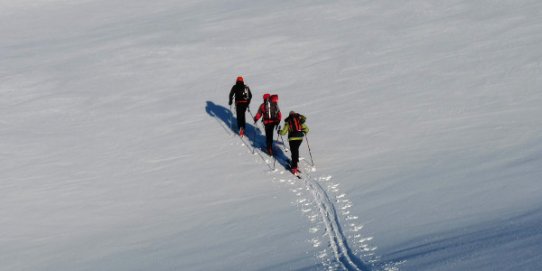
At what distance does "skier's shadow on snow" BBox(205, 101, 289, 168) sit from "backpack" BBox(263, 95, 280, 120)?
0.97 meters

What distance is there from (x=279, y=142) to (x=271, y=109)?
1511 mm

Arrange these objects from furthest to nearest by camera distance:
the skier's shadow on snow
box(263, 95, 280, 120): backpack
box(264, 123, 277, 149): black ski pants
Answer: the skier's shadow on snow < box(264, 123, 277, 149): black ski pants < box(263, 95, 280, 120): backpack

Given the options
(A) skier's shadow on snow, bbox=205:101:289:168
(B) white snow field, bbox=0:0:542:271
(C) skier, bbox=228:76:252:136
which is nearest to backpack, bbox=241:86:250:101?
(C) skier, bbox=228:76:252:136

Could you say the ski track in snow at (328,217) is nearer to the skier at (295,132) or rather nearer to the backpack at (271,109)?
the skier at (295,132)

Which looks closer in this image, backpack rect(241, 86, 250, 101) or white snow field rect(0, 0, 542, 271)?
white snow field rect(0, 0, 542, 271)

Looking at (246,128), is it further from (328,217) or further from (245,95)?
(328,217)

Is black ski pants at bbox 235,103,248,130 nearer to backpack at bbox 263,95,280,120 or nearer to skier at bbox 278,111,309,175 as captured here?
backpack at bbox 263,95,280,120

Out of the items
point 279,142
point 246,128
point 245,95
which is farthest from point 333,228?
point 246,128

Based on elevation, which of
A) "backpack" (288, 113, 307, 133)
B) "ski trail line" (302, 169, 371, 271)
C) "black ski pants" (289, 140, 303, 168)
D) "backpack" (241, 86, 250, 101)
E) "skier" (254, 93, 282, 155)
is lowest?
"ski trail line" (302, 169, 371, 271)

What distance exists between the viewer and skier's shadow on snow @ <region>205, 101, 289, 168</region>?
50.3ft

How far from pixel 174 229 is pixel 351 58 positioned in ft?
37.5

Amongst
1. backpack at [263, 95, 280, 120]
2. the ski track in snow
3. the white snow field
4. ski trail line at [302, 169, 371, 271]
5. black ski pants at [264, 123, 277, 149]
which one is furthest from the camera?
black ski pants at [264, 123, 277, 149]

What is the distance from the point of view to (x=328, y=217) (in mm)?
11008

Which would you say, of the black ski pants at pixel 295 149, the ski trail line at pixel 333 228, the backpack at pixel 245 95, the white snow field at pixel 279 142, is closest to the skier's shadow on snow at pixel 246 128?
the white snow field at pixel 279 142
